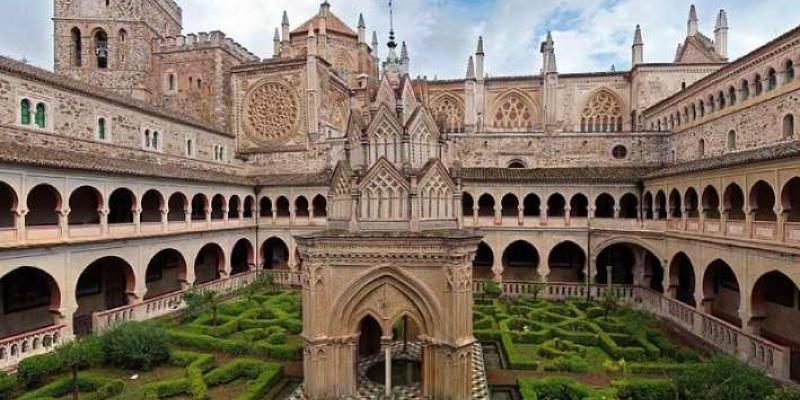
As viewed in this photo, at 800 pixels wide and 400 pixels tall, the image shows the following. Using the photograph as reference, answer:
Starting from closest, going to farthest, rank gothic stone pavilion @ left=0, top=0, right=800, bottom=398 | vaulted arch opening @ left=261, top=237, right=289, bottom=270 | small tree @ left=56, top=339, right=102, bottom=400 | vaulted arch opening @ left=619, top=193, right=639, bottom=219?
gothic stone pavilion @ left=0, top=0, right=800, bottom=398 → small tree @ left=56, top=339, right=102, bottom=400 → vaulted arch opening @ left=619, top=193, right=639, bottom=219 → vaulted arch opening @ left=261, top=237, right=289, bottom=270

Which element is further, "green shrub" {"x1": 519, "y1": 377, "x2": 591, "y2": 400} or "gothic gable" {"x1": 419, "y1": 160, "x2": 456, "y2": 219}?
"green shrub" {"x1": 519, "y1": 377, "x2": 591, "y2": 400}

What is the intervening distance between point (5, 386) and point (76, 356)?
8.08 ft

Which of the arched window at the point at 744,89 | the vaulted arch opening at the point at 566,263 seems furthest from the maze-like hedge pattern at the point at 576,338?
the arched window at the point at 744,89

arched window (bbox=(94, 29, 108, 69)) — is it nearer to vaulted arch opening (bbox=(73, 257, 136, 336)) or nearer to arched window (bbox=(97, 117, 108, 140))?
arched window (bbox=(97, 117, 108, 140))

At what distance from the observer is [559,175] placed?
30047 mm

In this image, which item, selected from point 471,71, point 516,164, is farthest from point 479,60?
point 516,164

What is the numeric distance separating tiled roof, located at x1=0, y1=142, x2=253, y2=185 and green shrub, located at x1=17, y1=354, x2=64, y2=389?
731cm

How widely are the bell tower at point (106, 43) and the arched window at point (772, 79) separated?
136 feet

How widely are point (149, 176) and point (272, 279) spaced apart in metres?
10.4

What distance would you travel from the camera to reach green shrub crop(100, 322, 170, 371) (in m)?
15.8

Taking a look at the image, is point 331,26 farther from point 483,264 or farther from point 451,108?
point 483,264

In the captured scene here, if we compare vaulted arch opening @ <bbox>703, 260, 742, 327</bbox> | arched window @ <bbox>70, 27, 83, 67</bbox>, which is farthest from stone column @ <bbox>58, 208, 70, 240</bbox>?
vaulted arch opening @ <bbox>703, 260, 742, 327</bbox>

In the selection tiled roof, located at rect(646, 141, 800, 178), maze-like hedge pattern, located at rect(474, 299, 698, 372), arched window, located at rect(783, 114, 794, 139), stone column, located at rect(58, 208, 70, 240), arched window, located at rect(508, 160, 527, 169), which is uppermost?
arched window, located at rect(783, 114, 794, 139)

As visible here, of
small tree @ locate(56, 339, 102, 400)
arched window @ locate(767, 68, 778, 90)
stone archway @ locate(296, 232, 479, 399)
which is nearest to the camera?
stone archway @ locate(296, 232, 479, 399)
